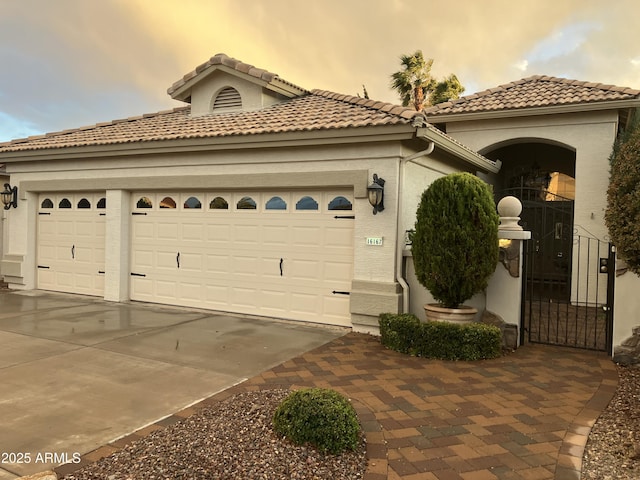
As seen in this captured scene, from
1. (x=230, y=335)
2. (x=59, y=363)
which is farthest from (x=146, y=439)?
(x=230, y=335)

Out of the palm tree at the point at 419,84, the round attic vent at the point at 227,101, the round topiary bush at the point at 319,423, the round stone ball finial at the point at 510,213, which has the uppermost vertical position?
the palm tree at the point at 419,84

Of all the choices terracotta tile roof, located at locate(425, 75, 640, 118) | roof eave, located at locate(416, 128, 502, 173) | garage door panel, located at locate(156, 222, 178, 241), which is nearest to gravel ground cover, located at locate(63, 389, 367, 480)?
roof eave, located at locate(416, 128, 502, 173)

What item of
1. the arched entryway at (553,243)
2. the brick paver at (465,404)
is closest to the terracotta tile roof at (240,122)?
the brick paver at (465,404)

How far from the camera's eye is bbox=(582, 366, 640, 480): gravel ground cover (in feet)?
Answer: 11.0

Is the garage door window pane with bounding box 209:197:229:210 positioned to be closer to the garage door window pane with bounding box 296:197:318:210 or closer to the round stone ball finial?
the garage door window pane with bounding box 296:197:318:210

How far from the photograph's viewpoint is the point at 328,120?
8242 millimetres

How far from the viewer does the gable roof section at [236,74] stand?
10094 mm

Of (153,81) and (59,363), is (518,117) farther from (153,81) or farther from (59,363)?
(153,81)

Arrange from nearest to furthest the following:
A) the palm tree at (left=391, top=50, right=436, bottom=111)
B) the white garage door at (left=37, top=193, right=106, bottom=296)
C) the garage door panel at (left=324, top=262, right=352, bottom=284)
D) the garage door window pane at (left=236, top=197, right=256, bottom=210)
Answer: the garage door panel at (left=324, top=262, right=352, bottom=284) → the garage door window pane at (left=236, top=197, right=256, bottom=210) → the white garage door at (left=37, top=193, right=106, bottom=296) → the palm tree at (left=391, top=50, right=436, bottom=111)

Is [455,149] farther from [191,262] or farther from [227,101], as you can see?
[191,262]

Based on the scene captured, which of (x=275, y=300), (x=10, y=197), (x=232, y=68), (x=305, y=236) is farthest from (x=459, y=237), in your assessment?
(x=10, y=197)

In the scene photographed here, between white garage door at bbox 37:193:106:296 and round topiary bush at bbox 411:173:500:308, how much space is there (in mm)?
7817

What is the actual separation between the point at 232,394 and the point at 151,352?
83.0 inches

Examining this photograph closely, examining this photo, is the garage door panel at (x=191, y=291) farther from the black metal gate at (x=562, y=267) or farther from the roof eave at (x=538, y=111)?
the roof eave at (x=538, y=111)
